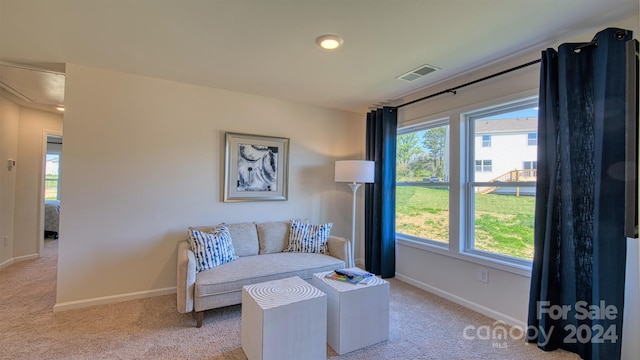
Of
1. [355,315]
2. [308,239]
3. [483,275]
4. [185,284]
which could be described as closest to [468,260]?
[483,275]

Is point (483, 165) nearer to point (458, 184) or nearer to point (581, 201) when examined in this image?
point (458, 184)

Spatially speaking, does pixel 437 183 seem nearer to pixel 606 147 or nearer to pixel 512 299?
pixel 512 299

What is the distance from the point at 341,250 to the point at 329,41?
210 cm

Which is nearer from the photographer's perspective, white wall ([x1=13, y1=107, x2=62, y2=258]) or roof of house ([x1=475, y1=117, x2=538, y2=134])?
roof of house ([x1=475, y1=117, x2=538, y2=134])

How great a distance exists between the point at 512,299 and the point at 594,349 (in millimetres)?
655

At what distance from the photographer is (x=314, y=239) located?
3.38 meters

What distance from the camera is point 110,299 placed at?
2861 mm

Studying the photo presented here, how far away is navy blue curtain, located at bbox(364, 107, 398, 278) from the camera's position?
12.2 feet

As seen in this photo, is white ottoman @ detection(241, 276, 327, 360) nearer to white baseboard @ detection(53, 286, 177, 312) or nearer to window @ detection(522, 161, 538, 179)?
white baseboard @ detection(53, 286, 177, 312)

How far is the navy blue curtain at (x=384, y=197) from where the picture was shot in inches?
146

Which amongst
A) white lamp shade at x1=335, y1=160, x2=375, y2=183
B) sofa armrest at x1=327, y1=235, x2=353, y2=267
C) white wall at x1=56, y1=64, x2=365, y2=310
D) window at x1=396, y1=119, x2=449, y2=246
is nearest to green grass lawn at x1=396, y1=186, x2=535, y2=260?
window at x1=396, y1=119, x2=449, y2=246

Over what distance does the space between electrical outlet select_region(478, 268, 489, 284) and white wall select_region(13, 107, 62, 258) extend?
19.8ft

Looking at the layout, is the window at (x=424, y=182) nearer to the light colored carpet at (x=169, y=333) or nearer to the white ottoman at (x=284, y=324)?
the light colored carpet at (x=169, y=333)

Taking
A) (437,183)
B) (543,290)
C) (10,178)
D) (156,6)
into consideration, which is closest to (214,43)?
(156,6)
